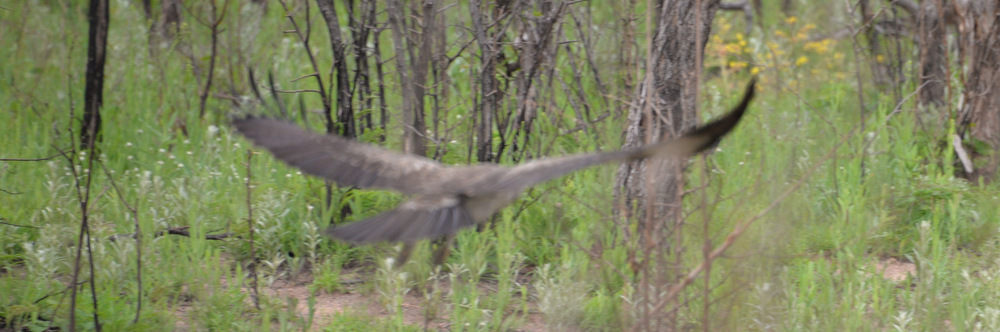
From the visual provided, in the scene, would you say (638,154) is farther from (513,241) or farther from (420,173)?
(513,241)

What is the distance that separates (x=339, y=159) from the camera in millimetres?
3855

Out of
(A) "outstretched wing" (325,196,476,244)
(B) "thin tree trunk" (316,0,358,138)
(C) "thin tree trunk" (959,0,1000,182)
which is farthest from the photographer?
(C) "thin tree trunk" (959,0,1000,182)

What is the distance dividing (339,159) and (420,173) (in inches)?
13.7

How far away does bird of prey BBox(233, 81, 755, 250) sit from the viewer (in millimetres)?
2957

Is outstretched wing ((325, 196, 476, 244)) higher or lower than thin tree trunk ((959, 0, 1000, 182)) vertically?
lower

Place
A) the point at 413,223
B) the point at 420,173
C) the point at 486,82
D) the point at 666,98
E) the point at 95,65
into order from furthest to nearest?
the point at 95,65
the point at 486,82
the point at 666,98
the point at 420,173
the point at 413,223

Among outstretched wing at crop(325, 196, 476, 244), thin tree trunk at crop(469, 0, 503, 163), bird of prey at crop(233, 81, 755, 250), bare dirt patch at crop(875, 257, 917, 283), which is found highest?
thin tree trunk at crop(469, 0, 503, 163)

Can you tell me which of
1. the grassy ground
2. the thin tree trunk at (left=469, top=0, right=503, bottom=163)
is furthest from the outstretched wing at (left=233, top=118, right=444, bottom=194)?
the thin tree trunk at (left=469, top=0, right=503, bottom=163)

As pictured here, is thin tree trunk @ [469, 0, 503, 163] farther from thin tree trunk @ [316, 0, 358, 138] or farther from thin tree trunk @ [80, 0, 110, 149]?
thin tree trunk @ [80, 0, 110, 149]

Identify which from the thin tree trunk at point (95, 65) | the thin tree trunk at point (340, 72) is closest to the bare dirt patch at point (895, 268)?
the thin tree trunk at point (340, 72)

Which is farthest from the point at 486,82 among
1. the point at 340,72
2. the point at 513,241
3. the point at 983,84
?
the point at 983,84

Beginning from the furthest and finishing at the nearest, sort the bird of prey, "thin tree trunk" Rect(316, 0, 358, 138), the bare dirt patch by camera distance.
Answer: "thin tree trunk" Rect(316, 0, 358, 138) → the bare dirt patch → the bird of prey

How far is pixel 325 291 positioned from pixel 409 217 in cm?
91

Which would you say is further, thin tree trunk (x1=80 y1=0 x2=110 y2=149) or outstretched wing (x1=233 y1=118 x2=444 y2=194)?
thin tree trunk (x1=80 y1=0 x2=110 y2=149)
